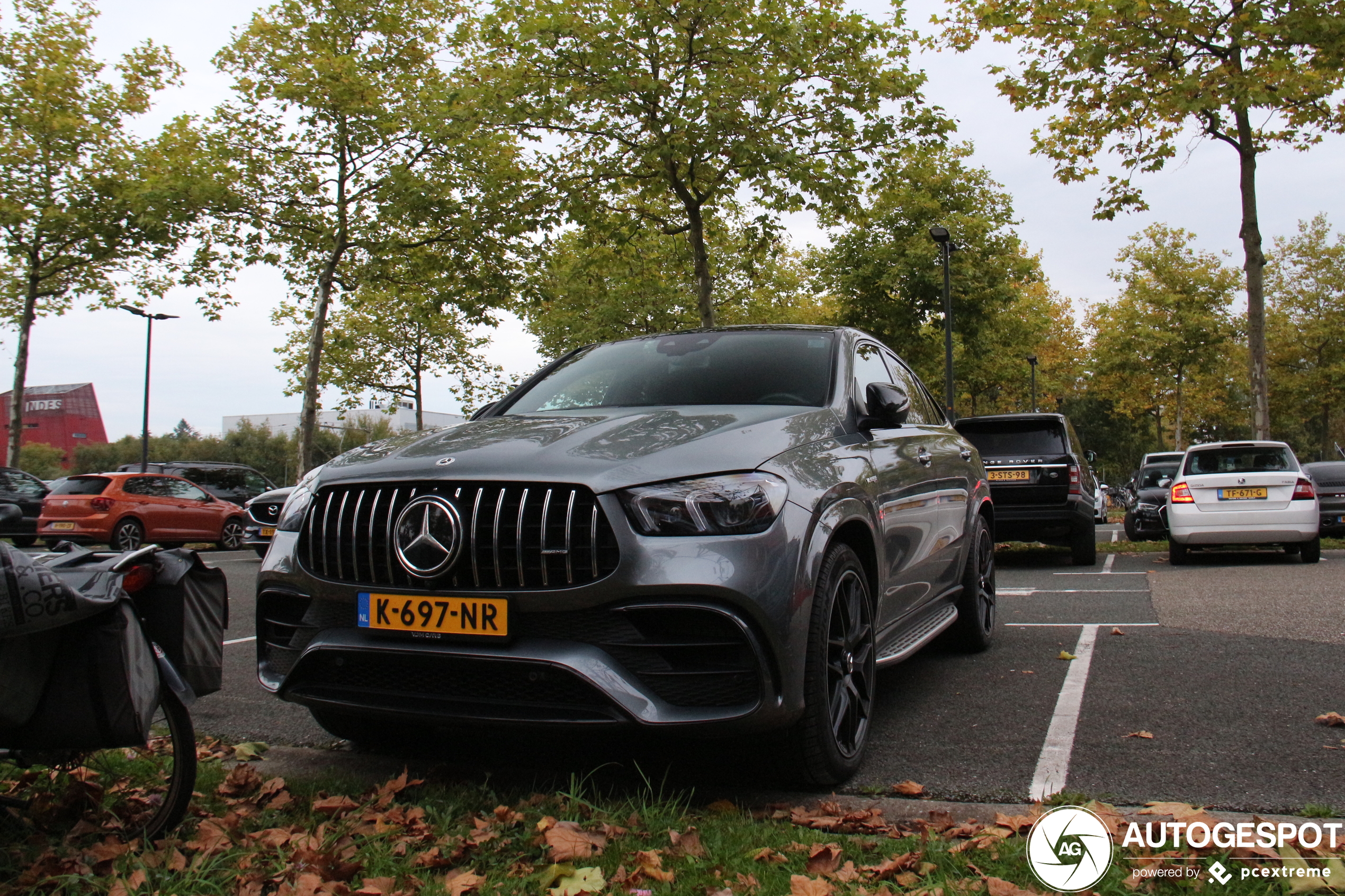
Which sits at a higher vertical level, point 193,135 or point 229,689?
point 193,135

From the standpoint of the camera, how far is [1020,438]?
1226 centimetres

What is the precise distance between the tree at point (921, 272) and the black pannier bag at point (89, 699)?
25366 mm

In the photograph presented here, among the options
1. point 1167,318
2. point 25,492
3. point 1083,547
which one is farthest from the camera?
point 1167,318

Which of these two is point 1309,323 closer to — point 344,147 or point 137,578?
point 344,147

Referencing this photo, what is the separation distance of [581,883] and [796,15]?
47.1ft

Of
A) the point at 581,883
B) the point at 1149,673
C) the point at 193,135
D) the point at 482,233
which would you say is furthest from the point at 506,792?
the point at 193,135

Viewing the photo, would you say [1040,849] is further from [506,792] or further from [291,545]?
[291,545]

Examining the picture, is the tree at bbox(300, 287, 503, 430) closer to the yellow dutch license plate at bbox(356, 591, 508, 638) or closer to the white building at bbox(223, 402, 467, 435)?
the white building at bbox(223, 402, 467, 435)

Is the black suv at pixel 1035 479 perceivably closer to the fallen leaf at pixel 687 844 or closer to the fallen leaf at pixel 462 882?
the fallen leaf at pixel 687 844

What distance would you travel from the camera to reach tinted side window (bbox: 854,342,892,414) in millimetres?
4574

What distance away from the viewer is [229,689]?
5430mm

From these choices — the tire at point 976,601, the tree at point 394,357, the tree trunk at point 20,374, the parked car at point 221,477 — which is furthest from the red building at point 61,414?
the tire at point 976,601

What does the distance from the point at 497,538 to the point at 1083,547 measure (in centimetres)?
1077

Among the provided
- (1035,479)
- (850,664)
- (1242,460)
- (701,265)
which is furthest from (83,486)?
(850,664)
